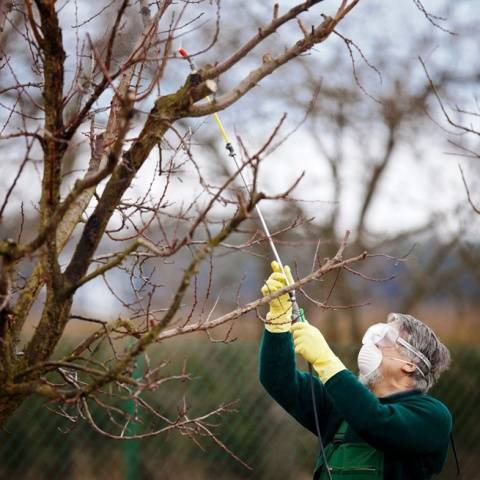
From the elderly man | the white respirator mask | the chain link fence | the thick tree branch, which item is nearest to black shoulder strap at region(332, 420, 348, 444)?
the elderly man

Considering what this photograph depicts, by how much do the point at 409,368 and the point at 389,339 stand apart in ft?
0.38

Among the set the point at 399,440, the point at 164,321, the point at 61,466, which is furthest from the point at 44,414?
the point at 164,321

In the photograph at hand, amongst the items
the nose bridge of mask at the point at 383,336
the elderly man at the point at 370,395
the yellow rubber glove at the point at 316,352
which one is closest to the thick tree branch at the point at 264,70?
the elderly man at the point at 370,395

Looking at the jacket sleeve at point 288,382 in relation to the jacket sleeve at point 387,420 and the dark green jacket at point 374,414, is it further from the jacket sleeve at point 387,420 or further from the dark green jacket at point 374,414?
the jacket sleeve at point 387,420

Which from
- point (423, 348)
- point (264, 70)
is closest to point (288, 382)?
point (423, 348)

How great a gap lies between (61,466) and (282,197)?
13.0 feet

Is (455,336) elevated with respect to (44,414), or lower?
elevated

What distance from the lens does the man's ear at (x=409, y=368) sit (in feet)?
9.18

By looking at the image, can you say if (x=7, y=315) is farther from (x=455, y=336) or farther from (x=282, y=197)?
(x=455, y=336)

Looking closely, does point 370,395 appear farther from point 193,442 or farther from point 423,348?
point 193,442

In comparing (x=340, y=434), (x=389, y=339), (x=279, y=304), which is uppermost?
(x=389, y=339)

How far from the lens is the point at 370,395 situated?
259cm

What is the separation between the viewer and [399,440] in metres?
2.55

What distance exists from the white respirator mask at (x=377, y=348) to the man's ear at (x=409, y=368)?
Answer: 1cm
